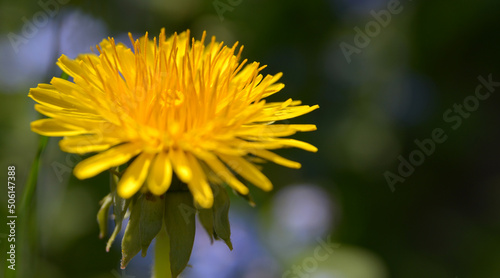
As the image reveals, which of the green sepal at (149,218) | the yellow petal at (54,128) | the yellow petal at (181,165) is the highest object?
the yellow petal at (54,128)

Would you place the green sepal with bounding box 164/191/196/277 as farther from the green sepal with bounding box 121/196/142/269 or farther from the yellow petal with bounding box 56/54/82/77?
the yellow petal with bounding box 56/54/82/77

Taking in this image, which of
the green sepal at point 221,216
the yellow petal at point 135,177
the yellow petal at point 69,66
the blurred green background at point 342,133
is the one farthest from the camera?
the blurred green background at point 342,133

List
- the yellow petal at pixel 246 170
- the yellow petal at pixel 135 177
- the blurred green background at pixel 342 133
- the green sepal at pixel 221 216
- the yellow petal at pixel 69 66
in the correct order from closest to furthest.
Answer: the yellow petal at pixel 135 177 < the yellow petal at pixel 246 170 < the green sepal at pixel 221 216 < the yellow petal at pixel 69 66 < the blurred green background at pixel 342 133

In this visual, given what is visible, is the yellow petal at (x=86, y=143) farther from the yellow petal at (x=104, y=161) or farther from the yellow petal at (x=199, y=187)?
the yellow petal at (x=199, y=187)

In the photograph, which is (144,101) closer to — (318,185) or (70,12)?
(70,12)

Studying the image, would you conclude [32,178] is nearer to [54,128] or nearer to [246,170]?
[54,128]

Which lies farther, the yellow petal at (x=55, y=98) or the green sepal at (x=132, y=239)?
the yellow petal at (x=55, y=98)

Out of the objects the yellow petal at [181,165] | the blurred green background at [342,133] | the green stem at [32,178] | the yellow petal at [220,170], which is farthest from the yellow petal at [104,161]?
the blurred green background at [342,133]
